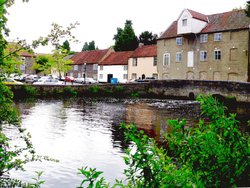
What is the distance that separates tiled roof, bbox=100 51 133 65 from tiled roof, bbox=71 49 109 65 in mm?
3223

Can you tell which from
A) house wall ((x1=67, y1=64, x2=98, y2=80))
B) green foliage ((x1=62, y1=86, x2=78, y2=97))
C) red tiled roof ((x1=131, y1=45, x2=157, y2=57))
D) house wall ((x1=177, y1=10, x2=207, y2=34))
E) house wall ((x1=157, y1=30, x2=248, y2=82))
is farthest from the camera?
house wall ((x1=67, y1=64, x2=98, y2=80))

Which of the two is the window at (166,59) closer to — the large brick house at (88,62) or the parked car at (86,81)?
the parked car at (86,81)

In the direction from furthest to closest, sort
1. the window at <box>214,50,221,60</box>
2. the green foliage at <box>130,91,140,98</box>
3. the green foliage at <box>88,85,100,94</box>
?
the window at <box>214,50,221,60</box>, the green foliage at <box>130,91,140,98</box>, the green foliage at <box>88,85,100,94</box>

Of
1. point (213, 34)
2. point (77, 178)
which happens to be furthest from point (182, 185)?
point (213, 34)

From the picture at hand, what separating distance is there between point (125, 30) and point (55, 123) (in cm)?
5985

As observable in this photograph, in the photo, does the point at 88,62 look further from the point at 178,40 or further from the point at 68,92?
the point at 68,92

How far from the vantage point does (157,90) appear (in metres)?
42.7

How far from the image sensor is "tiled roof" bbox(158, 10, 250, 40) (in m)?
42.2

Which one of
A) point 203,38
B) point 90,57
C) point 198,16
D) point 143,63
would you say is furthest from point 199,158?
point 90,57

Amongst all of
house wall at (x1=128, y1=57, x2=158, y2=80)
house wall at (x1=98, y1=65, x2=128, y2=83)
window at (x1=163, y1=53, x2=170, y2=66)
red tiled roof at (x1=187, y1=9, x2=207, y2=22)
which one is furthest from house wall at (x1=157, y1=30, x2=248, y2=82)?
house wall at (x1=98, y1=65, x2=128, y2=83)

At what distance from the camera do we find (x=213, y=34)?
45.2m

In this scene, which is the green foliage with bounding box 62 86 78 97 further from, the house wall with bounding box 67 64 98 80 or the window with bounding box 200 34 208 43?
the house wall with bounding box 67 64 98 80

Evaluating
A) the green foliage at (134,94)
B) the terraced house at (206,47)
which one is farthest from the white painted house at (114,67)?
the green foliage at (134,94)

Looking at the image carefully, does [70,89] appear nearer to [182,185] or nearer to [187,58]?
[187,58]
